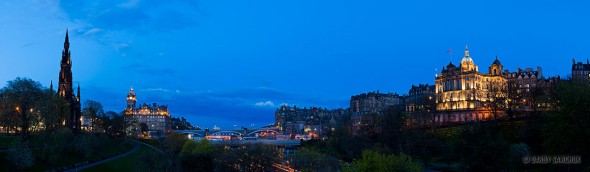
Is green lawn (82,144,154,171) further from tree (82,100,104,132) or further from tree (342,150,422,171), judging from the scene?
tree (82,100,104,132)

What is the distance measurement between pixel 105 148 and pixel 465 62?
367ft

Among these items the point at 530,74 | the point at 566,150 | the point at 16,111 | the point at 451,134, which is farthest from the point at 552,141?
the point at 530,74

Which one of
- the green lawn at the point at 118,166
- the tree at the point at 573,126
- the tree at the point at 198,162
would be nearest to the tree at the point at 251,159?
the tree at the point at 198,162

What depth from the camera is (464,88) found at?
161 metres

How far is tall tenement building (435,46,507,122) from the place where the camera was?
15425 cm

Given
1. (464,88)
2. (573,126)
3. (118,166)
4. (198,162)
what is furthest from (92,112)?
(573,126)

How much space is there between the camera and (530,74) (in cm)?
17312

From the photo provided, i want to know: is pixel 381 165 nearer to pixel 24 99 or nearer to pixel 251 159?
pixel 251 159

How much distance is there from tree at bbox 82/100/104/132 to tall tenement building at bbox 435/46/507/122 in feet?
335

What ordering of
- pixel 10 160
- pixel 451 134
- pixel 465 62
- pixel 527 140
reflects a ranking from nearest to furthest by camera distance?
pixel 10 160 → pixel 527 140 → pixel 451 134 → pixel 465 62

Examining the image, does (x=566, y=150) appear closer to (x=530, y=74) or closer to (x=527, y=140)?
(x=527, y=140)

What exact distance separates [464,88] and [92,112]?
111402 mm

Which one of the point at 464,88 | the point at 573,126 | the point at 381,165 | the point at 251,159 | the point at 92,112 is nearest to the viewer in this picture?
the point at 381,165

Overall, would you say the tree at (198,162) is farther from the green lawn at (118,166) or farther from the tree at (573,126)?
the tree at (573,126)
